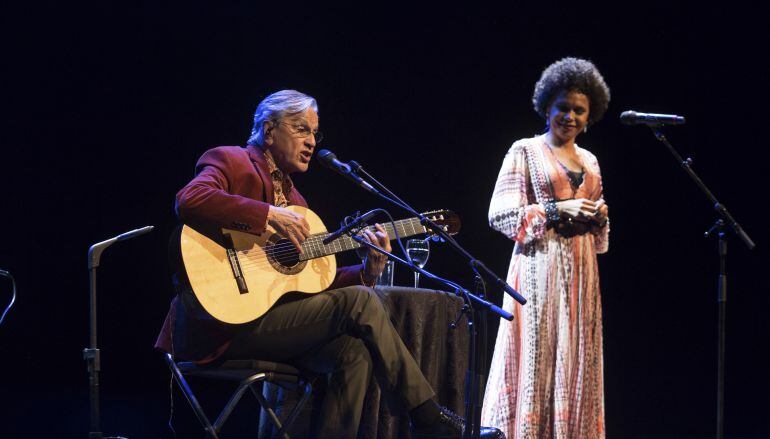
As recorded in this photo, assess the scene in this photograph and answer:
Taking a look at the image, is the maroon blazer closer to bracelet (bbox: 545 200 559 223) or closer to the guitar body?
the guitar body

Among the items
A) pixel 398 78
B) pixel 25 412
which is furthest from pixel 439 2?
pixel 25 412

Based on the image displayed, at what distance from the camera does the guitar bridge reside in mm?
2867

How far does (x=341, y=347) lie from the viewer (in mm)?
3004

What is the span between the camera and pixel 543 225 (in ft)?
11.5

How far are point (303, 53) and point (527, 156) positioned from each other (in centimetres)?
185

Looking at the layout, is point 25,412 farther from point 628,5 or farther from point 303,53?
point 628,5

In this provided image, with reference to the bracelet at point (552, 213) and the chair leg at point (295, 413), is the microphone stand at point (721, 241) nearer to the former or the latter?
the bracelet at point (552, 213)

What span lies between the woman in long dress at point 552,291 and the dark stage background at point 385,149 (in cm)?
153

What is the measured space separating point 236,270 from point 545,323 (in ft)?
4.60

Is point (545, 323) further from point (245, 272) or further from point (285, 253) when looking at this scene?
point (245, 272)

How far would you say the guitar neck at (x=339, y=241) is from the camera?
309 cm

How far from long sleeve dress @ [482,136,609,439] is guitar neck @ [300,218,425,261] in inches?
A: 24.3

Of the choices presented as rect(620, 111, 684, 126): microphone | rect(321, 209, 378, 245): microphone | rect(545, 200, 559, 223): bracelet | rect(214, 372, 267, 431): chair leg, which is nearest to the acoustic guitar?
rect(321, 209, 378, 245): microphone

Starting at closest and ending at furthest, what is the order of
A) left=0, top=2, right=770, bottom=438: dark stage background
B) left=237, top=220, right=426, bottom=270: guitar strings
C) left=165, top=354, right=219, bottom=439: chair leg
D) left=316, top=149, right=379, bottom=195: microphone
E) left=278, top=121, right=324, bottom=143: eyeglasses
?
left=316, top=149, right=379, bottom=195: microphone < left=165, top=354, right=219, bottom=439: chair leg < left=237, top=220, right=426, bottom=270: guitar strings < left=278, top=121, right=324, bottom=143: eyeglasses < left=0, top=2, right=770, bottom=438: dark stage background
